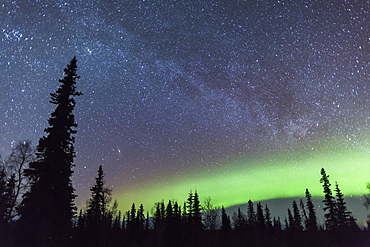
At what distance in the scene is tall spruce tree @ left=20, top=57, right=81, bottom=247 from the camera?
14.9 meters

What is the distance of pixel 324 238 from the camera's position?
36188 mm

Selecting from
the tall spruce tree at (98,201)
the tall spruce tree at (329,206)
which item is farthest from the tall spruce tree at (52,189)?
the tall spruce tree at (329,206)

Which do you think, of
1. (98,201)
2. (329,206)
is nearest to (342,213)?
(329,206)

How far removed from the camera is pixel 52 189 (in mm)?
16125

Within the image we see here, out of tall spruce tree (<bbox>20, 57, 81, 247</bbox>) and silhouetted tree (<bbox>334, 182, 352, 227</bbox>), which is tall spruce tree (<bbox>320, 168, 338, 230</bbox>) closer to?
silhouetted tree (<bbox>334, 182, 352, 227</bbox>)

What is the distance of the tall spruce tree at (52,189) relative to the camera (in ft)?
48.8

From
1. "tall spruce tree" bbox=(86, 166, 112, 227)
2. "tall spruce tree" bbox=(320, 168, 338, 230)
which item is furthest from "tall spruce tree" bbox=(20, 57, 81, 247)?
"tall spruce tree" bbox=(320, 168, 338, 230)

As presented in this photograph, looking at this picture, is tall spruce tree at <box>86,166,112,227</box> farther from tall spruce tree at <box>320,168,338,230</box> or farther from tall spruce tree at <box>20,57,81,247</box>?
tall spruce tree at <box>320,168,338,230</box>

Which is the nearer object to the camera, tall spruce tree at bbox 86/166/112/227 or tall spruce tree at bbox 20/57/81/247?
tall spruce tree at bbox 20/57/81/247

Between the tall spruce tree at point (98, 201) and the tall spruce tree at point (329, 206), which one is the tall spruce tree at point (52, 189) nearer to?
the tall spruce tree at point (98, 201)

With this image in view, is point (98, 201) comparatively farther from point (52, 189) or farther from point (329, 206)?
point (329, 206)

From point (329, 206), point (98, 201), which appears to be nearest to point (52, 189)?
point (98, 201)

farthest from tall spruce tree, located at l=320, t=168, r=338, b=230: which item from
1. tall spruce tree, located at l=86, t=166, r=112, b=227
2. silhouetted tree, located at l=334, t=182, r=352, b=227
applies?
tall spruce tree, located at l=86, t=166, r=112, b=227

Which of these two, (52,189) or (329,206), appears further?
(329,206)
